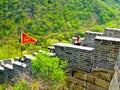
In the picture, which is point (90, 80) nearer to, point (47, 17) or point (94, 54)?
point (94, 54)

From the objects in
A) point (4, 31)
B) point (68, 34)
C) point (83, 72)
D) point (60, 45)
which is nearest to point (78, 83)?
point (83, 72)

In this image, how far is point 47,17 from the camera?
162 ft

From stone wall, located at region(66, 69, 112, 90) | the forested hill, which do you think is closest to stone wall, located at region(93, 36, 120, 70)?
stone wall, located at region(66, 69, 112, 90)

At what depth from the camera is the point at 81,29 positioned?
1984 inches

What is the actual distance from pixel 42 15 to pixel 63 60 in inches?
1688

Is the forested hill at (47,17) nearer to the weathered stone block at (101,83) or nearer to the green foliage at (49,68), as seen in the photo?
the green foliage at (49,68)

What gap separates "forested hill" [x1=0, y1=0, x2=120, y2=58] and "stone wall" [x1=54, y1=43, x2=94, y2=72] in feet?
129

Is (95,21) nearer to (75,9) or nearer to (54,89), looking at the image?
(75,9)

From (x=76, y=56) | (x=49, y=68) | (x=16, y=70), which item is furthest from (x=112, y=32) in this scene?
(x=16, y=70)

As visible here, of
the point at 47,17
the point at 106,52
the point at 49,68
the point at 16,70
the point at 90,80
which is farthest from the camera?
the point at 47,17

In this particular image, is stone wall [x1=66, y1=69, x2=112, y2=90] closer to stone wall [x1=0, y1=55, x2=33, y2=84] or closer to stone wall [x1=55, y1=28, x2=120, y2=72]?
stone wall [x1=55, y1=28, x2=120, y2=72]

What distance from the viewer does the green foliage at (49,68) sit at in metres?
7.08

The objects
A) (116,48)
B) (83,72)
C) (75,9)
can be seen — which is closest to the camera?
(116,48)

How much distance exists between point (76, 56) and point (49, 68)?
2.15 ft
